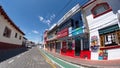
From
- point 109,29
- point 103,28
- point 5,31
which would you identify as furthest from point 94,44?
point 5,31

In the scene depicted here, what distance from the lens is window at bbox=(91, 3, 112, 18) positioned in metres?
11.8

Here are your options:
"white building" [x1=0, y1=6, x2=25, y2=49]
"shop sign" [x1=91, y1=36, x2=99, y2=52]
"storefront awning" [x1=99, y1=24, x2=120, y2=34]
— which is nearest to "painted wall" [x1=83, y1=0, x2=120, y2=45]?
"storefront awning" [x1=99, y1=24, x2=120, y2=34]

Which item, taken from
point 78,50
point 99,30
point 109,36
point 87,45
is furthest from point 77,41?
point 109,36

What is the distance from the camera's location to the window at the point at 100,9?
38.7 ft

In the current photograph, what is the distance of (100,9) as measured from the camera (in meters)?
12.7

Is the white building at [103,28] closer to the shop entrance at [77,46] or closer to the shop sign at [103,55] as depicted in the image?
the shop sign at [103,55]

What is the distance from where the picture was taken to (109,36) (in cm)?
1130

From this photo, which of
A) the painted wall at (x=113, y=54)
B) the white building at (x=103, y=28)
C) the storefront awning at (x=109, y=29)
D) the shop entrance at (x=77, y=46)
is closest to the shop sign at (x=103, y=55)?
the white building at (x=103, y=28)

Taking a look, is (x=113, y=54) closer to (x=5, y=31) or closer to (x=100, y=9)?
(x=100, y=9)

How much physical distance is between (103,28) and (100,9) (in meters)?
2.39

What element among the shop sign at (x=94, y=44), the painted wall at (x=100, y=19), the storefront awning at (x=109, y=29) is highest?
the painted wall at (x=100, y=19)

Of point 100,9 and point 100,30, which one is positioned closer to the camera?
point 100,30

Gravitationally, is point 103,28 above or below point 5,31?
below

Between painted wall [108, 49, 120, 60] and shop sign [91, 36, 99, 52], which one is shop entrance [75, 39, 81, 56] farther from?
painted wall [108, 49, 120, 60]
